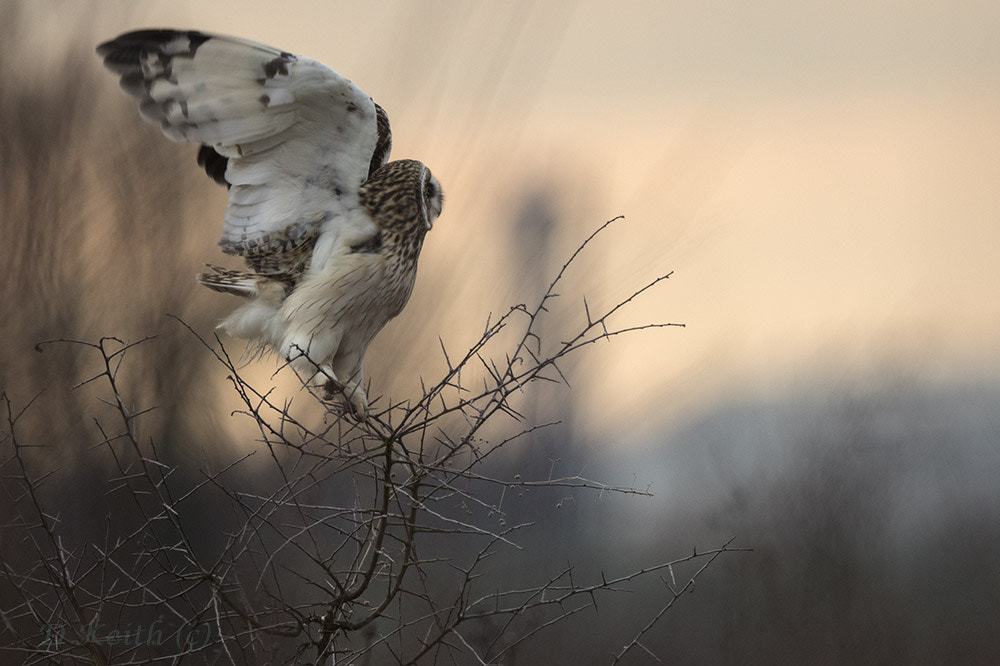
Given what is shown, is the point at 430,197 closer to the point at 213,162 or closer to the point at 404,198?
the point at 404,198

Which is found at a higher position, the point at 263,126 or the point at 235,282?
the point at 263,126

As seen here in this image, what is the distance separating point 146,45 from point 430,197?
469mm

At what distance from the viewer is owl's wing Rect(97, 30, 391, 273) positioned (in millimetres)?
1270

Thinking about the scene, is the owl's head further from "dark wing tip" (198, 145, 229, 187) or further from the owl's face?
"dark wing tip" (198, 145, 229, 187)

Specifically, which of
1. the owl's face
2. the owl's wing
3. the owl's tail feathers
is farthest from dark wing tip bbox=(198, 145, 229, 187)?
the owl's face

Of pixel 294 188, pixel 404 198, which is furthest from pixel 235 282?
pixel 404 198

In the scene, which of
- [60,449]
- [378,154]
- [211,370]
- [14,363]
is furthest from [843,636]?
[14,363]

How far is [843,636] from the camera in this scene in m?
2.40

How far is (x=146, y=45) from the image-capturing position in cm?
127

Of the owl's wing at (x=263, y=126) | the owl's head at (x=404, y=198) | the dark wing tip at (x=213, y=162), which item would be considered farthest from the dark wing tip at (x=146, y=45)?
the owl's head at (x=404, y=198)

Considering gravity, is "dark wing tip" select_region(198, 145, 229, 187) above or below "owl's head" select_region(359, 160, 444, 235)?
below

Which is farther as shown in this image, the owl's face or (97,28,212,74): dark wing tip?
the owl's face

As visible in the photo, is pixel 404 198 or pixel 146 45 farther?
pixel 404 198

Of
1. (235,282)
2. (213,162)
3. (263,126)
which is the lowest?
(235,282)
